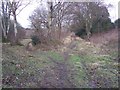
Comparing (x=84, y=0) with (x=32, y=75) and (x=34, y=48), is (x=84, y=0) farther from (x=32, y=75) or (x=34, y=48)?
(x=32, y=75)

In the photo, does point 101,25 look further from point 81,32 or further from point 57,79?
point 57,79

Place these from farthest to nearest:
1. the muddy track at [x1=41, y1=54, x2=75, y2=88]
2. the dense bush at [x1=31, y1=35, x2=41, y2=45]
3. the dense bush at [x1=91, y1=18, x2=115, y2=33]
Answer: the dense bush at [x1=91, y1=18, x2=115, y2=33]
the dense bush at [x1=31, y1=35, x2=41, y2=45]
the muddy track at [x1=41, y1=54, x2=75, y2=88]

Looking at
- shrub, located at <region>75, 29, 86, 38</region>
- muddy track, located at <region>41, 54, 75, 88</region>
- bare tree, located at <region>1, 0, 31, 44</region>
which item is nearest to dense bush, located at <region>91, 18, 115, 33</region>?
shrub, located at <region>75, 29, 86, 38</region>

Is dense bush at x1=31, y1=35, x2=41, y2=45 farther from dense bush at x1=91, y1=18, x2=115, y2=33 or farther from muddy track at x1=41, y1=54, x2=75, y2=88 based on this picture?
dense bush at x1=91, y1=18, x2=115, y2=33

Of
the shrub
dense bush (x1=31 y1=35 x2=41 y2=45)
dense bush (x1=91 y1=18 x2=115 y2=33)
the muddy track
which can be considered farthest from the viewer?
the shrub

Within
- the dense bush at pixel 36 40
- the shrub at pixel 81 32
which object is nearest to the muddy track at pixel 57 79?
the dense bush at pixel 36 40

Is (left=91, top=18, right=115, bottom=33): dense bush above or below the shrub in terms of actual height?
above

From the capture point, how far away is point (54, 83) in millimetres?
6102

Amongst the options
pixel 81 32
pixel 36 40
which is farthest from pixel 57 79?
pixel 81 32

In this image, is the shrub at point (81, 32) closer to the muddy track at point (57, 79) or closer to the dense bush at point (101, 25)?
the dense bush at point (101, 25)

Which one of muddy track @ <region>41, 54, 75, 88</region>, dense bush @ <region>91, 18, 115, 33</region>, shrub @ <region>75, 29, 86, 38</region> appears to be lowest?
muddy track @ <region>41, 54, 75, 88</region>

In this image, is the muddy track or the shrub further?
the shrub

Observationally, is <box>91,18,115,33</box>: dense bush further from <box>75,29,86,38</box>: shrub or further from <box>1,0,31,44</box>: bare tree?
<box>1,0,31,44</box>: bare tree

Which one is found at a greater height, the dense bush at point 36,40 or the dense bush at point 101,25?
the dense bush at point 101,25
